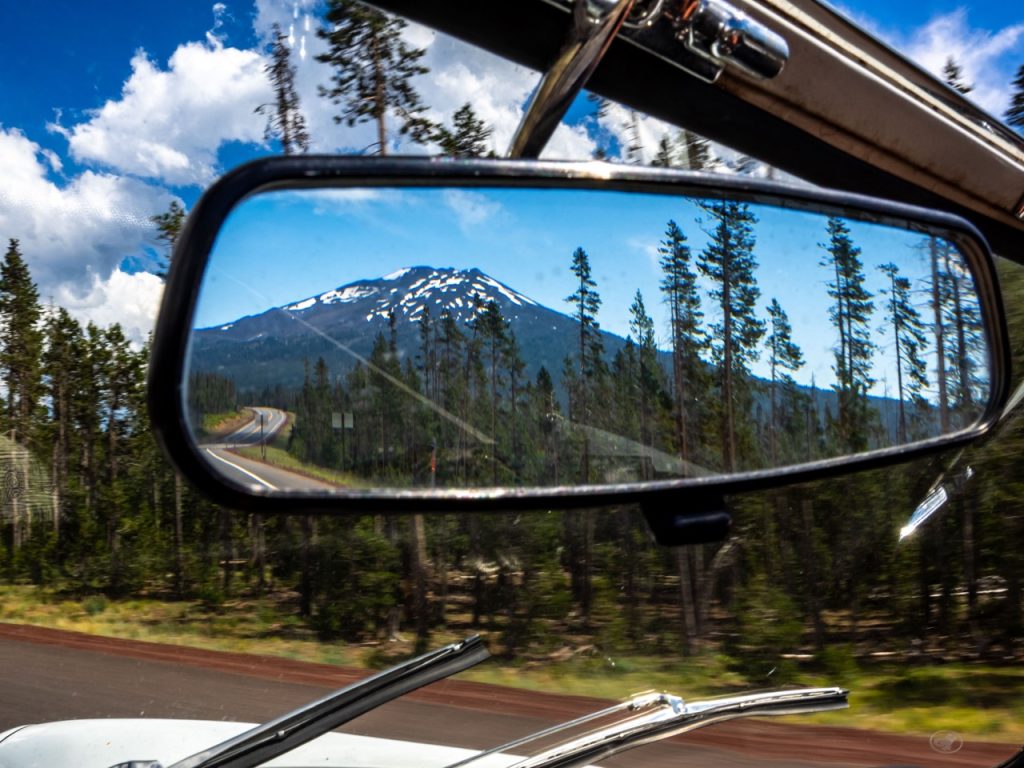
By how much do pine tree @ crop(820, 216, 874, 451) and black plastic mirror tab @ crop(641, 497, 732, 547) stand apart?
43cm

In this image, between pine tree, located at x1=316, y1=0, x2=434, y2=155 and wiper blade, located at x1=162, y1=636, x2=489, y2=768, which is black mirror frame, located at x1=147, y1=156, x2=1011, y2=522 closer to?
pine tree, located at x1=316, y1=0, x2=434, y2=155

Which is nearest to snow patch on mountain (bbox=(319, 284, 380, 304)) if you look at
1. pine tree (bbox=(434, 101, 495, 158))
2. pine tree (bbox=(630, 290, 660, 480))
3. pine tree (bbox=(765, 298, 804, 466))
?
pine tree (bbox=(630, 290, 660, 480))

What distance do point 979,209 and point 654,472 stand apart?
6.14ft

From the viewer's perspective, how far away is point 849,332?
208 centimetres

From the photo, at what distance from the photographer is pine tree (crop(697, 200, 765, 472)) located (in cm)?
187

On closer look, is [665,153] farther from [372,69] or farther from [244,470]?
[244,470]

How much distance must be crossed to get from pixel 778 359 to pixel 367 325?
84cm

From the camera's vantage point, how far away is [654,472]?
70.6 inches

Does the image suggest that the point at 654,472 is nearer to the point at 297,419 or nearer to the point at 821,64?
the point at 297,419

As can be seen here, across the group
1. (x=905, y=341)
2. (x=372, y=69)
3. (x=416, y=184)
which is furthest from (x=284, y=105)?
(x=905, y=341)

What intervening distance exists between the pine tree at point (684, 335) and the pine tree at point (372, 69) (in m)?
0.64

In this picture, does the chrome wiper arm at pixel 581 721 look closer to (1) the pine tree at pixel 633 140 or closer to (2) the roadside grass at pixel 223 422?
(2) the roadside grass at pixel 223 422

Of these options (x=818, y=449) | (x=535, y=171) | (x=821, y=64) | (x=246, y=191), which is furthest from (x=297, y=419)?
(x=821, y=64)

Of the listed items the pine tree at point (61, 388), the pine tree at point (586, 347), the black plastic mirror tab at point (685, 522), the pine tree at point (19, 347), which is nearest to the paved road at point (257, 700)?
the pine tree at point (61, 388)
